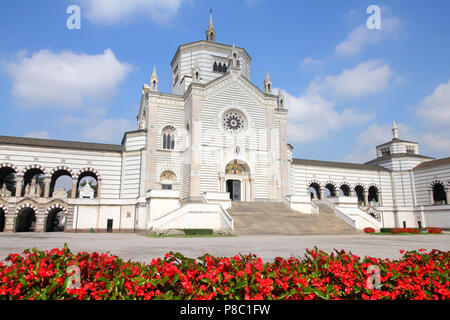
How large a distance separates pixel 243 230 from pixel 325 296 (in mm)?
21827


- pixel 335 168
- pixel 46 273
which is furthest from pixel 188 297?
pixel 335 168

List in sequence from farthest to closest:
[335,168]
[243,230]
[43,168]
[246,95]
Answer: [335,168] < [246,95] < [43,168] < [243,230]

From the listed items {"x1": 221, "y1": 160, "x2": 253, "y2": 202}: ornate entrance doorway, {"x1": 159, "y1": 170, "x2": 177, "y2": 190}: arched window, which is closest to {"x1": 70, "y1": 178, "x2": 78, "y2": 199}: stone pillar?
{"x1": 159, "y1": 170, "x2": 177, "y2": 190}: arched window

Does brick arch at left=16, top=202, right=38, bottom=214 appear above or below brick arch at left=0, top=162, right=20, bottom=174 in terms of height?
below

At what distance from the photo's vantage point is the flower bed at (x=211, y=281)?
13.8ft

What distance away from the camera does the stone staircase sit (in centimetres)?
2659

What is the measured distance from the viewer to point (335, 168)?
5059 centimetres

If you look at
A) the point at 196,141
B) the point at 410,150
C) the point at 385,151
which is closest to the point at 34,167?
the point at 196,141

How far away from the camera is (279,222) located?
94.0 feet

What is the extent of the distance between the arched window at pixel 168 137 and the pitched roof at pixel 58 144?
18.5ft

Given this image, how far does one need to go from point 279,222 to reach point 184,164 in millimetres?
14592

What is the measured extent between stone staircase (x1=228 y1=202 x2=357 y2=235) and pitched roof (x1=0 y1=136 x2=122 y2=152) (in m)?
17.9

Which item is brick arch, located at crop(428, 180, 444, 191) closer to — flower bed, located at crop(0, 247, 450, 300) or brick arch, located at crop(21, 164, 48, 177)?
flower bed, located at crop(0, 247, 450, 300)
